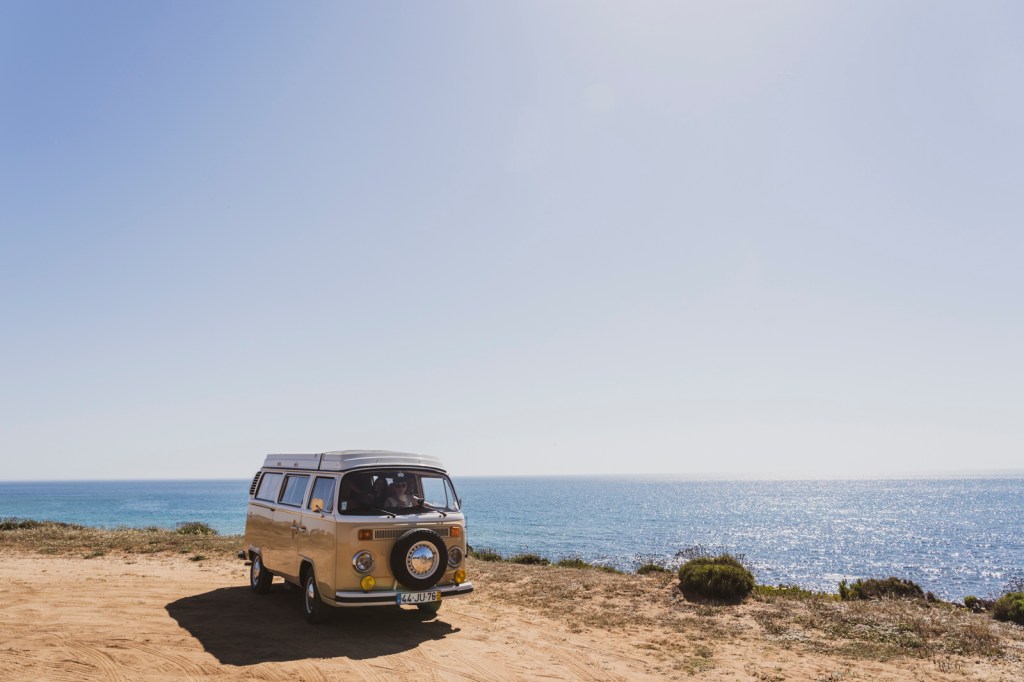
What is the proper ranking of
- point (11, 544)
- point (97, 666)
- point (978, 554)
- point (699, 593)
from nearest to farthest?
point (97, 666)
point (699, 593)
point (11, 544)
point (978, 554)

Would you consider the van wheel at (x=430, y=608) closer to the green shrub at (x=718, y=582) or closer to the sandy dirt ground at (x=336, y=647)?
the sandy dirt ground at (x=336, y=647)

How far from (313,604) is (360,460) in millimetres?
2621

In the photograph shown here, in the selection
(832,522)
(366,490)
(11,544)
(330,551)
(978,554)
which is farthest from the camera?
(832,522)

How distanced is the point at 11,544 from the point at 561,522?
2233 inches

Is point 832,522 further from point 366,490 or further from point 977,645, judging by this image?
point 366,490

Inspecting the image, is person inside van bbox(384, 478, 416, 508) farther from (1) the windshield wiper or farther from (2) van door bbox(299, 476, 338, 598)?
(2) van door bbox(299, 476, 338, 598)

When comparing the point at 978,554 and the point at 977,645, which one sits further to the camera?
the point at 978,554

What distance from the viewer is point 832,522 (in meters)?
81.1

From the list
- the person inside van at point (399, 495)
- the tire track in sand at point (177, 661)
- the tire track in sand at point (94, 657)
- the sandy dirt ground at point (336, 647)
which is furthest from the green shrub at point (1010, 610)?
the tire track in sand at point (94, 657)

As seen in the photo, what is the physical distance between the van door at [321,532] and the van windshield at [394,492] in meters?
0.30

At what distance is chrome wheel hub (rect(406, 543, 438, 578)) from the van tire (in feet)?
5.80

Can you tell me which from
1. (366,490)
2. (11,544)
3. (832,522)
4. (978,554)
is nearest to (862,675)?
(366,490)

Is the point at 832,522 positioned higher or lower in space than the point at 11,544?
lower

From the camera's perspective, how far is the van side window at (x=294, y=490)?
11.4 m
